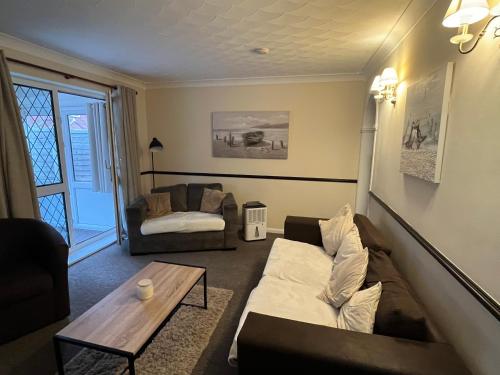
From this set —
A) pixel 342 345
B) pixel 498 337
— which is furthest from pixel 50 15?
pixel 498 337

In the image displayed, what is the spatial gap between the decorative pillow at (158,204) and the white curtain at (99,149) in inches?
27.2

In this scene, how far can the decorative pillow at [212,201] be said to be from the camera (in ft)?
12.9

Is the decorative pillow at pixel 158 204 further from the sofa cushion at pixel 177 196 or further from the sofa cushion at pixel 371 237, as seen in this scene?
the sofa cushion at pixel 371 237

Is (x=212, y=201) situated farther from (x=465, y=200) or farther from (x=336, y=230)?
(x=465, y=200)

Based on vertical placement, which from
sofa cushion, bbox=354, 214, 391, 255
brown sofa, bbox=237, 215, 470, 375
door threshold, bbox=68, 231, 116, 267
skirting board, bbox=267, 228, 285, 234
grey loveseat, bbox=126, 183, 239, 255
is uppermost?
sofa cushion, bbox=354, 214, 391, 255

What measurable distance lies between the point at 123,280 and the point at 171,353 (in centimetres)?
129

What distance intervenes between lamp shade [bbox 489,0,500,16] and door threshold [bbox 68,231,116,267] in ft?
13.4

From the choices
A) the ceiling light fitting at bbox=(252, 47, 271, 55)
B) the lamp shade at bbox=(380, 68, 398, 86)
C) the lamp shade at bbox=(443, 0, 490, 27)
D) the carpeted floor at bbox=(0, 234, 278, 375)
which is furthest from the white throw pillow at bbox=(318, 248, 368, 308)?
the ceiling light fitting at bbox=(252, 47, 271, 55)

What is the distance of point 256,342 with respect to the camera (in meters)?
1.21

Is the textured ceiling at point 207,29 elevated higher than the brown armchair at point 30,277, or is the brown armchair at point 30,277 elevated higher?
the textured ceiling at point 207,29

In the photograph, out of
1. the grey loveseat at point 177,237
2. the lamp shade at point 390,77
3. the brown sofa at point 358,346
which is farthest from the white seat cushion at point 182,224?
the lamp shade at point 390,77

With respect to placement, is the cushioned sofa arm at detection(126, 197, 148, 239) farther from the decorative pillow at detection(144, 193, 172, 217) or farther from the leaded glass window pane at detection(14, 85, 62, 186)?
the leaded glass window pane at detection(14, 85, 62, 186)

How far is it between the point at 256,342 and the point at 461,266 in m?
1.03

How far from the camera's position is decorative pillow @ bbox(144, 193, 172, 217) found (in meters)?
3.74
